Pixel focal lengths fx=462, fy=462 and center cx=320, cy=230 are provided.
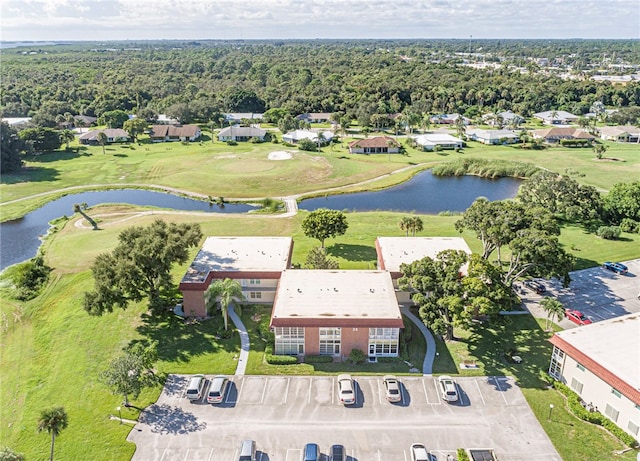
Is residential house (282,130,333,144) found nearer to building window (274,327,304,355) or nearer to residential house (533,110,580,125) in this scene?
residential house (533,110,580,125)

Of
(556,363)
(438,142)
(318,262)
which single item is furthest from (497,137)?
(556,363)

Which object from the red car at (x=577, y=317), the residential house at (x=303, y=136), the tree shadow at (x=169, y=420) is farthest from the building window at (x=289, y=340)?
the residential house at (x=303, y=136)

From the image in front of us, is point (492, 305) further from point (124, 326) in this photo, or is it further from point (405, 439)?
point (124, 326)

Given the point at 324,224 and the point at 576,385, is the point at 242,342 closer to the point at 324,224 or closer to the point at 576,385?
the point at 324,224

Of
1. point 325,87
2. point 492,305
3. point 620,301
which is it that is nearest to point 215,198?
point 492,305

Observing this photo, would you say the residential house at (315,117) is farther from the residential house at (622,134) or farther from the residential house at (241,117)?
the residential house at (622,134)

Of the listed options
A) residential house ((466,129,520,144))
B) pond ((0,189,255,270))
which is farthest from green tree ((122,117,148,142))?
residential house ((466,129,520,144))
